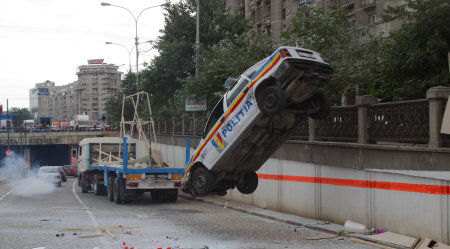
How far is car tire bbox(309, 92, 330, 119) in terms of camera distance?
11.6 m

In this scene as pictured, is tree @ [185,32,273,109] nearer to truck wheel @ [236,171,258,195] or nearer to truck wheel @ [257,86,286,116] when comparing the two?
truck wheel @ [236,171,258,195]

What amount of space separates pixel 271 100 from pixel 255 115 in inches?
28.0

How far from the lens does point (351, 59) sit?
1898 cm

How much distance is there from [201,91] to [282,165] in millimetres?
9412

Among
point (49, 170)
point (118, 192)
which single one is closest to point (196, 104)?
point (118, 192)

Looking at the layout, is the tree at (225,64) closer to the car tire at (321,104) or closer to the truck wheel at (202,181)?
the truck wheel at (202,181)

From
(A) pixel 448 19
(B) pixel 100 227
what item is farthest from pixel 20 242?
(A) pixel 448 19

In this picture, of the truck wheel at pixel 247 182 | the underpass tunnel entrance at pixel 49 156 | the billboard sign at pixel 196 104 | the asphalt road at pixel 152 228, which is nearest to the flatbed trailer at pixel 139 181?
the asphalt road at pixel 152 228

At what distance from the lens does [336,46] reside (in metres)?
18.9

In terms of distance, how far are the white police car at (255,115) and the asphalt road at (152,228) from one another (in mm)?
1247

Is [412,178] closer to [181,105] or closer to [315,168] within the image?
[315,168]

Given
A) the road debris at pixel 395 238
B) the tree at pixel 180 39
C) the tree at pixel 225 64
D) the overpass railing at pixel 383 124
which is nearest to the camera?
the road debris at pixel 395 238

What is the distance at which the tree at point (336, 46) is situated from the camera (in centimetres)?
1817

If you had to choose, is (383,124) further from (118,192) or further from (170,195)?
(118,192)
